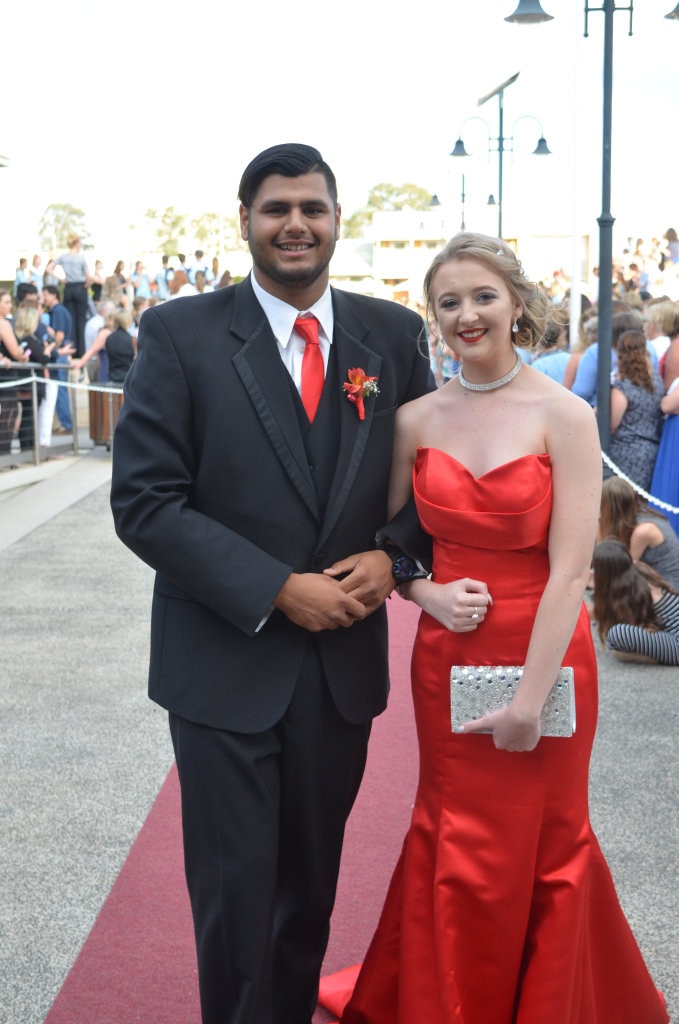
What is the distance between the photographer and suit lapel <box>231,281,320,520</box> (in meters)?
2.96

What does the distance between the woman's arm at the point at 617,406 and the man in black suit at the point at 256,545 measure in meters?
6.71

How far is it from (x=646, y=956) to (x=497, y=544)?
1.68 meters

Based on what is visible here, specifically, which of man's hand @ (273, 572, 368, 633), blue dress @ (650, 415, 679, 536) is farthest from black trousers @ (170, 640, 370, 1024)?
blue dress @ (650, 415, 679, 536)

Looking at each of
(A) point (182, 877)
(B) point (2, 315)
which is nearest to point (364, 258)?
(B) point (2, 315)

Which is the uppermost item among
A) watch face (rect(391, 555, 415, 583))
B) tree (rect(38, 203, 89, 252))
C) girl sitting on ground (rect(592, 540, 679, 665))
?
tree (rect(38, 203, 89, 252))

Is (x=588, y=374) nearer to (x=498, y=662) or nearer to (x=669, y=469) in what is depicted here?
(x=669, y=469)

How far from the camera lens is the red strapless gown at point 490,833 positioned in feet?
10.0

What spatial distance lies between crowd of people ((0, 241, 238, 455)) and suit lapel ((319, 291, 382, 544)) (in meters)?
11.2

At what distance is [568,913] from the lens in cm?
312

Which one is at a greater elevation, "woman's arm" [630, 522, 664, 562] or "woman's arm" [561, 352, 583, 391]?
"woman's arm" [561, 352, 583, 391]

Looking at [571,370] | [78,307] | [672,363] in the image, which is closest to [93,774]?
[672,363]

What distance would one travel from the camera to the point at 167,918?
417 centimetres

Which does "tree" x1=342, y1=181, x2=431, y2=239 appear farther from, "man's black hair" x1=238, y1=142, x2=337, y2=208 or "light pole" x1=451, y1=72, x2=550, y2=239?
"man's black hair" x1=238, y1=142, x2=337, y2=208

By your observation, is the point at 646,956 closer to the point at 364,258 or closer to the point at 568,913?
the point at 568,913
